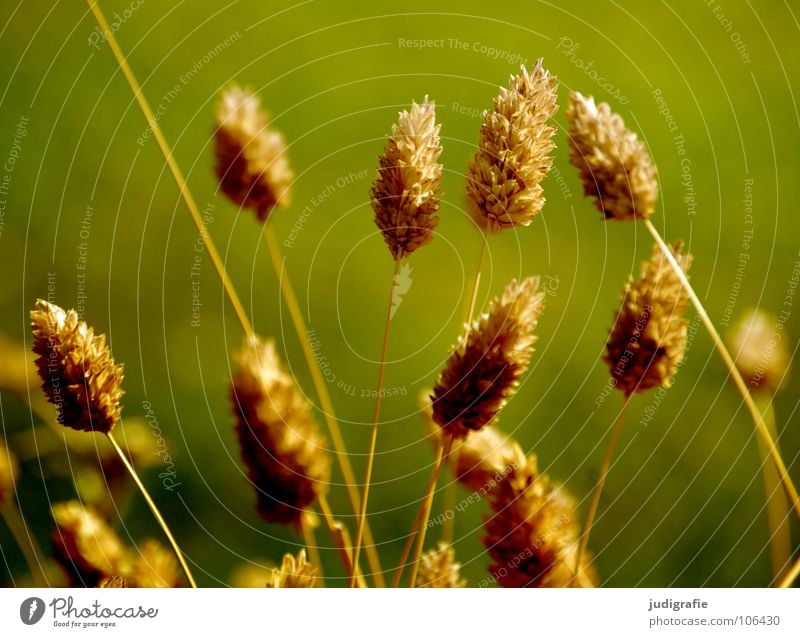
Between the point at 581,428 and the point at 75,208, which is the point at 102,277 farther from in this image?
the point at 581,428

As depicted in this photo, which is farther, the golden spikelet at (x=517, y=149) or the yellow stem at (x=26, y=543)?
the yellow stem at (x=26, y=543)

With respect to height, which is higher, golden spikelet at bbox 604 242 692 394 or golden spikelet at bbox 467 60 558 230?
golden spikelet at bbox 467 60 558 230

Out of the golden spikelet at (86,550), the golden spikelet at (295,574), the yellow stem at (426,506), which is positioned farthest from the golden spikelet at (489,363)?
the golden spikelet at (86,550)

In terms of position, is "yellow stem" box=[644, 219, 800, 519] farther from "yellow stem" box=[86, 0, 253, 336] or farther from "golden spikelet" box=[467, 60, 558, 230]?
"yellow stem" box=[86, 0, 253, 336]

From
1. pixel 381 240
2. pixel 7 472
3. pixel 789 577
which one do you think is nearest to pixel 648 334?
pixel 381 240
